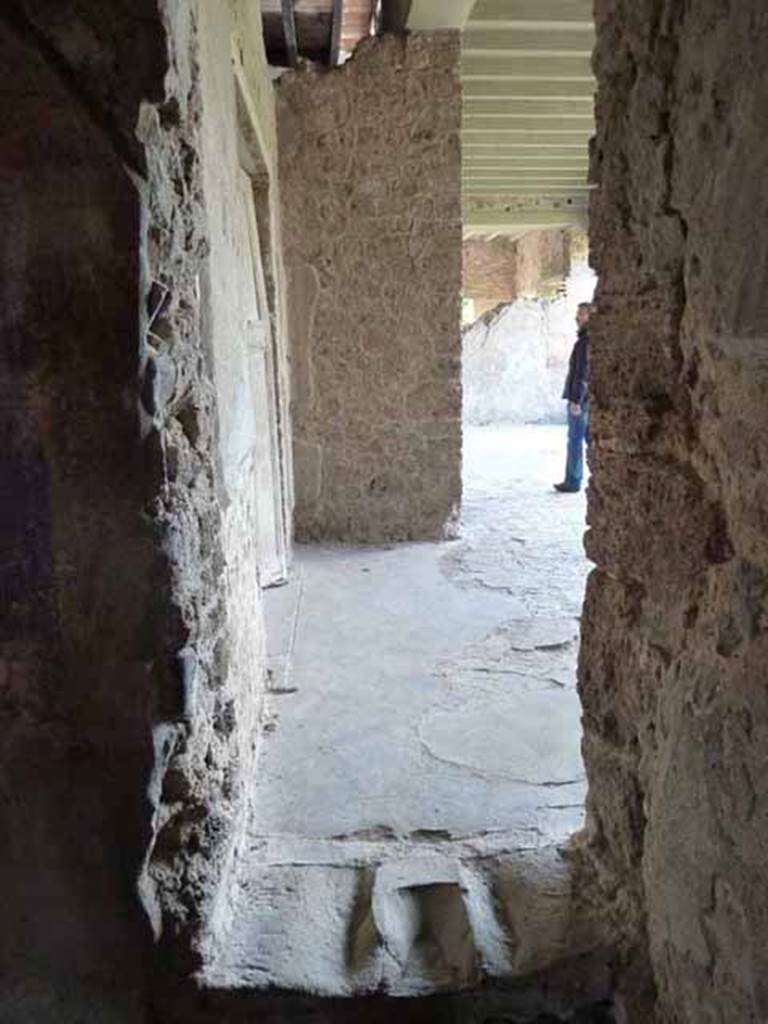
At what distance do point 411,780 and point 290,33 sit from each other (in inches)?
130

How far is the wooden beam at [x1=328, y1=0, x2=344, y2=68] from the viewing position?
140 inches

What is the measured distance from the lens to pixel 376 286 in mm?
4023

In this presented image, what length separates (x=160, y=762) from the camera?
4.24 feet

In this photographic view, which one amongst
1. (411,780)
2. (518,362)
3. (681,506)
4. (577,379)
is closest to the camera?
(681,506)

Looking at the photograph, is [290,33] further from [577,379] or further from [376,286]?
[577,379]

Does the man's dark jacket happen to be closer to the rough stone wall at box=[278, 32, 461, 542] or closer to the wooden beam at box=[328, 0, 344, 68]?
the rough stone wall at box=[278, 32, 461, 542]

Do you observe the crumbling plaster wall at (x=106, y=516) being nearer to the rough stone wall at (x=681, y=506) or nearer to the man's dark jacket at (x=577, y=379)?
the rough stone wall at (x=681, y=506)

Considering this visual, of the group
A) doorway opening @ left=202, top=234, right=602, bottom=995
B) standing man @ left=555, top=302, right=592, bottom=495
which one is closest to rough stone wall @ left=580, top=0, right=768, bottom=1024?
doorway opening @ left=202, top=234, right=602, bottom=995

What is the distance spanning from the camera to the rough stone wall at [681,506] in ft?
3.09

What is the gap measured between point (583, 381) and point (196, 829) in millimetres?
4397

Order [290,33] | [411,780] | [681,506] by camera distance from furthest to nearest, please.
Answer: [290,33]
[411,780]
[681,506]

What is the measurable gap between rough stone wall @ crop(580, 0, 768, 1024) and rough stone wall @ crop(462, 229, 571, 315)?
11.9 meters

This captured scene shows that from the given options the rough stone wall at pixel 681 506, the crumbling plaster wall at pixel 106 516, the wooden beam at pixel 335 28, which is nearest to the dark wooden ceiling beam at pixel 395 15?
the wooden beam at pixel 335 28

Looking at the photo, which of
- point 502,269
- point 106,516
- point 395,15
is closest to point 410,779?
point 106,516
